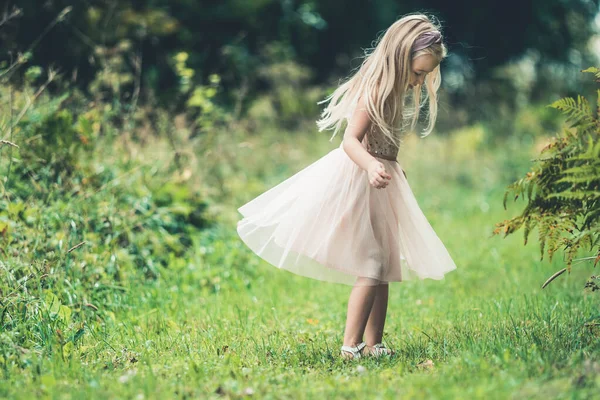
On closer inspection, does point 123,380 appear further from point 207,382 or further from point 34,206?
point 34,206

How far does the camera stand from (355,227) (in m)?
3.53

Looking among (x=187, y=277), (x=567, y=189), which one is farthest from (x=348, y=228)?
(x=187, y=277)

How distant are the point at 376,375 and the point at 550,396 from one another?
81cm

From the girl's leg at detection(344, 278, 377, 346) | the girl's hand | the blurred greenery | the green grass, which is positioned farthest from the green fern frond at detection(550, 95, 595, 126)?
the girl's leg at detection(344, 278, 377, 346)

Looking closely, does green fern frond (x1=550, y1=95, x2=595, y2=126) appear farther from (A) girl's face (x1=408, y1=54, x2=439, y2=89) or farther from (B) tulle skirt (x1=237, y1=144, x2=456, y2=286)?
(B) tulle skirt (x1=237, y1=144, x2=456, y2=286)

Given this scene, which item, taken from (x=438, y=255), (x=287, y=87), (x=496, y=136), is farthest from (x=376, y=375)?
(x=496, y=136)

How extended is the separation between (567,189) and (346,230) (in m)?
1.09

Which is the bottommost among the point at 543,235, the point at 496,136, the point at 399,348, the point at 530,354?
the point at 496,136

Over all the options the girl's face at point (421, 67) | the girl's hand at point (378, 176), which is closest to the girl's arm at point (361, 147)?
the girl's hand at point (378, 176)

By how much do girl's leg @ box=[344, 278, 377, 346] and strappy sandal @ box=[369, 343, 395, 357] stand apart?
0.34ft

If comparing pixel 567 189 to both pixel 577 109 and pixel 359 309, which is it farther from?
pixel 359 309

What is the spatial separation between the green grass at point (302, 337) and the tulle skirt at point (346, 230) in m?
0.44

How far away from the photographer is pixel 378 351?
3574 millimetres

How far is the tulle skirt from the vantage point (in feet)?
11.5
